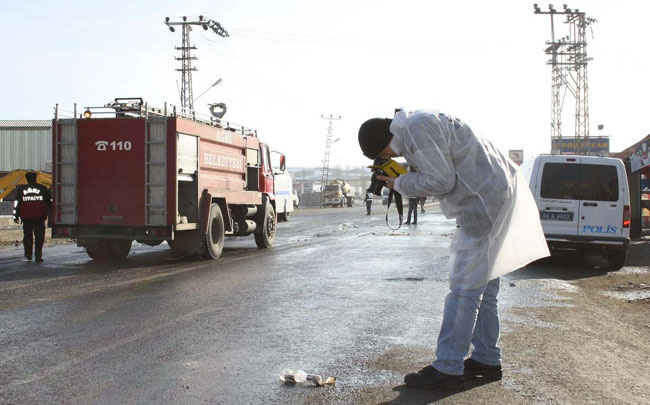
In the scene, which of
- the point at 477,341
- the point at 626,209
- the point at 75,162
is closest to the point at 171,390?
the point at 477,341

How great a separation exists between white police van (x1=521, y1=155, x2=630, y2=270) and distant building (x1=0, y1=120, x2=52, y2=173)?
61.4 m

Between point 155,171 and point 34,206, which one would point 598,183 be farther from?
point 34,206

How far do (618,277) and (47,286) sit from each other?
9.72 meters

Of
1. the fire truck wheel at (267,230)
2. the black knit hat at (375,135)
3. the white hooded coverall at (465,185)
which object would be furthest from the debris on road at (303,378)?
the fire truck wheel at (267,230)

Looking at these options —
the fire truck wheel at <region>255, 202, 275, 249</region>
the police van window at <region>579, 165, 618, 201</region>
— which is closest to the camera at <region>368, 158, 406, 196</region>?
the police van window at <region>579, 165, 618, 201</region>

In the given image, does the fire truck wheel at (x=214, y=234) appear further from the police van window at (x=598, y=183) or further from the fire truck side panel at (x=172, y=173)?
the police van window at (x=598, y=183)

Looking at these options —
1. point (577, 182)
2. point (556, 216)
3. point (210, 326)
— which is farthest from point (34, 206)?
point (577, 182)

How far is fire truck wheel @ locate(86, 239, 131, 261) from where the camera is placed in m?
14.5

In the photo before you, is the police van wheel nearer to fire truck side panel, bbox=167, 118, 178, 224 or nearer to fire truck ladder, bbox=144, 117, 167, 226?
fire truck side panel, bbox=167, 118, 178, 224

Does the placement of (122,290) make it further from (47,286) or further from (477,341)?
(477,341)

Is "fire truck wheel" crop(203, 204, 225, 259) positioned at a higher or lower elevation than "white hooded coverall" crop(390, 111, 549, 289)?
lower

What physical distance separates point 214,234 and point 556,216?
6.86m

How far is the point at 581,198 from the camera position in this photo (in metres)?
13.9

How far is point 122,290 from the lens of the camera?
10023mm
